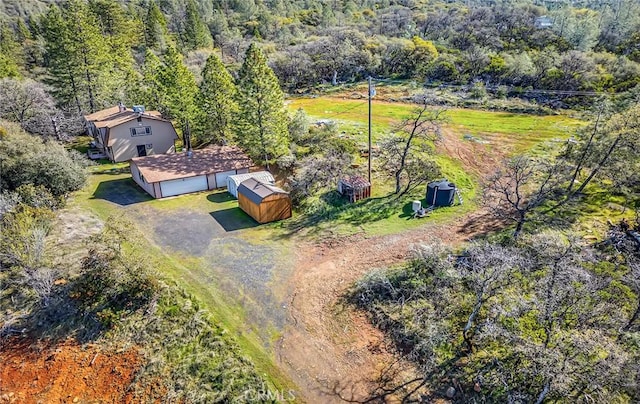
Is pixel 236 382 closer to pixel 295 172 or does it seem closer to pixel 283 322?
pixel 283 322

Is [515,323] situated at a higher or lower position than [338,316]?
higher

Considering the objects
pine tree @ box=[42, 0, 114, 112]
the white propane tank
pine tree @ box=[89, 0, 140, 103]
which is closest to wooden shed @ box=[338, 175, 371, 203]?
the white propane tank

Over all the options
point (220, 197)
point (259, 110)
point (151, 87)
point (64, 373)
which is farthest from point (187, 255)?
point (151, 87)

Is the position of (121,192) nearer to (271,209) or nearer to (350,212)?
(271,209)

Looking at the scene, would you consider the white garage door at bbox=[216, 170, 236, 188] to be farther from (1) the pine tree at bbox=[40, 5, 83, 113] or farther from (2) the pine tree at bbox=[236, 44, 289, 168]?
(1) the pine tree at bbox=[40, 5, 83, 113]

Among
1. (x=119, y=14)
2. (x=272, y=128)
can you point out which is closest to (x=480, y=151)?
(x=272, y=128)

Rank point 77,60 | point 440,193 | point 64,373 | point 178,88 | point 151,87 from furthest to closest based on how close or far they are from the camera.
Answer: point 151,87 < point 77,60 < point 178,88 < point 440,193 < point 64,373

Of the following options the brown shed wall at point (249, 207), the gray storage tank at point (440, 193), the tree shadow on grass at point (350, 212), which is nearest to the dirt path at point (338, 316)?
the gray storage tank at point (440, 193)
